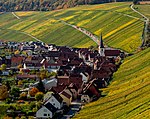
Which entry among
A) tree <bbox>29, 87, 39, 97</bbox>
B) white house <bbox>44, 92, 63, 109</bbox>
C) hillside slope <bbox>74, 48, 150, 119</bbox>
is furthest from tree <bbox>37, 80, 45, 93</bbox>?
hillside slope <bbox>74, 48, 150, 119</bbox>

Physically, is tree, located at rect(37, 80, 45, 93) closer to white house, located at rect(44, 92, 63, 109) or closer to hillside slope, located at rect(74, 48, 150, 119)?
white house, located at rect(44, 92, 63, 109)

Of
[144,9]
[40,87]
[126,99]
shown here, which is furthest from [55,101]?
[144,9]

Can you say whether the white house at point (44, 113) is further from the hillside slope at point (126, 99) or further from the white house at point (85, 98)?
the white house at point (85, 98)

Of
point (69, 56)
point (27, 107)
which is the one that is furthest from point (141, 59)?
point (27, 107)

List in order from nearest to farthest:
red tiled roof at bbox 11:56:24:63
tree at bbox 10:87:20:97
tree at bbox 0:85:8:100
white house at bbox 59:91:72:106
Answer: white house at bbox 59:91:72:106 → tree at bbox 0:85:8:100 → tree at bbox 10:87:20:97 → red tiled roof at bbox 11:56:24:63

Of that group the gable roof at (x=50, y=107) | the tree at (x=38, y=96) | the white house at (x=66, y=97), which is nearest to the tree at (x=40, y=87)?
the tree at (x=38, y=96)

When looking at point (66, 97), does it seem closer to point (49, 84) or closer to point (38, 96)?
point (38, 96)
